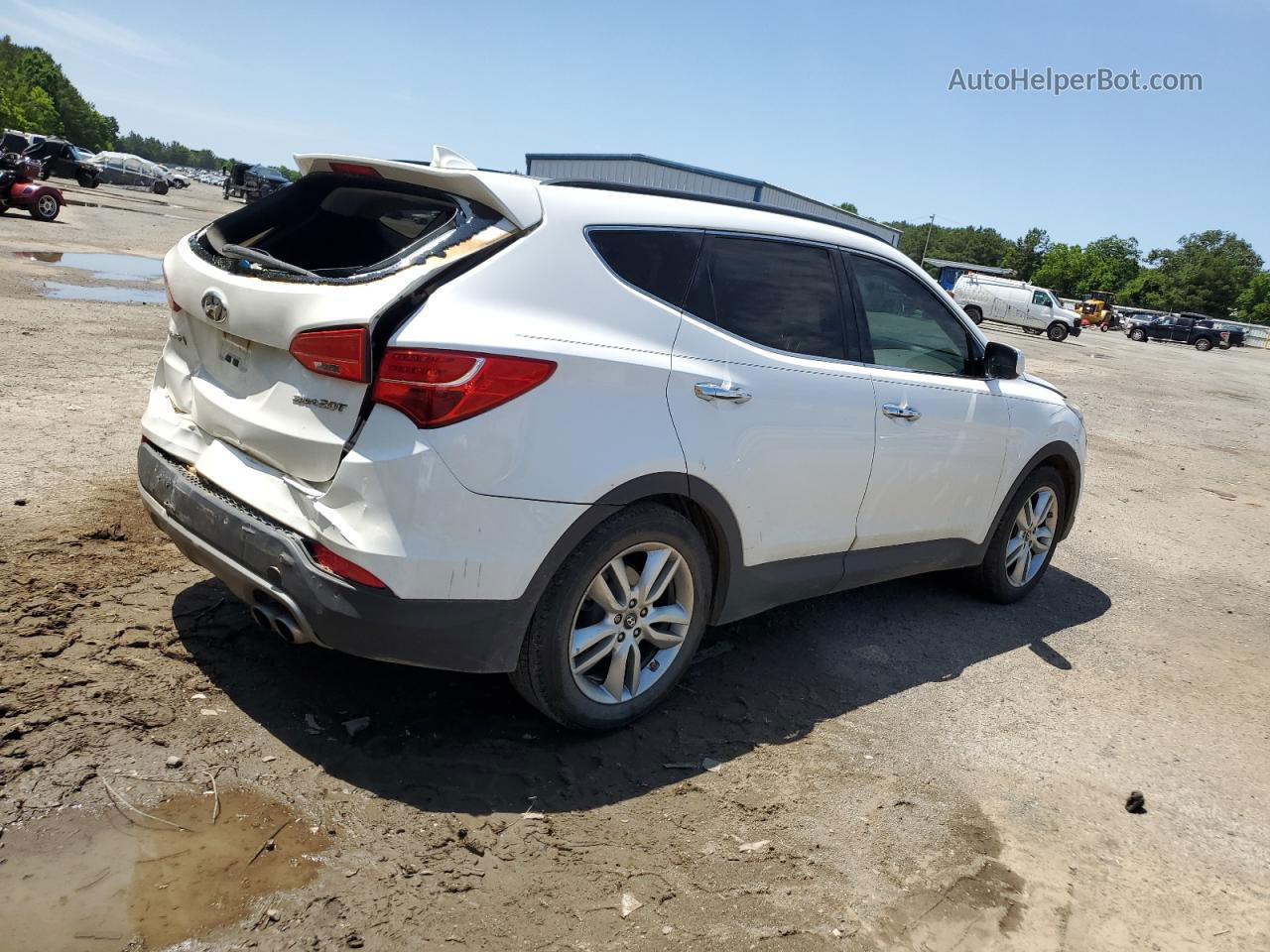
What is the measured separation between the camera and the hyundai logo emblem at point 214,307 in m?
3.13

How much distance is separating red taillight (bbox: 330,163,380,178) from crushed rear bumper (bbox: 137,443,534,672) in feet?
4.03

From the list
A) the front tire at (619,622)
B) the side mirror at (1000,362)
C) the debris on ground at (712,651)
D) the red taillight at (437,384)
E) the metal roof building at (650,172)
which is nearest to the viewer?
the red taillight at (437,384)

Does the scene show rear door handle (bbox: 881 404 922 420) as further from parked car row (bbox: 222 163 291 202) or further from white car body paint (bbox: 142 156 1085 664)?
parked car row (bbox: 222 163 291 202)

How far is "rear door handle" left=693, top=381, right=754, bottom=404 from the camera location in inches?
131

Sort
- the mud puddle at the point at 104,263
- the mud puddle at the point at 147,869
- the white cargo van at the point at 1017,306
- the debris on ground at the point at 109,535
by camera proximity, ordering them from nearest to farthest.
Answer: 1. the mud puddle at the point at 147,869
2. the debris on ground at the point at 109,535
3. the mud puddle at the point at 104,263
4. the white cargo van at the point at 1017,306

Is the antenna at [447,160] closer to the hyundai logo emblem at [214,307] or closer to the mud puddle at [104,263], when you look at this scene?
the hyundai logo emblem at [214,307]

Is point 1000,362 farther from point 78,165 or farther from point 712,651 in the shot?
point 78,165

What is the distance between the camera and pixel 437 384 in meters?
2.72

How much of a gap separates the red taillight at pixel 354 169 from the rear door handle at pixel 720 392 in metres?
1.37

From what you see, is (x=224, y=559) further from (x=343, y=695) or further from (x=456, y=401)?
(x=456, y=401)

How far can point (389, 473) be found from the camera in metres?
2.72

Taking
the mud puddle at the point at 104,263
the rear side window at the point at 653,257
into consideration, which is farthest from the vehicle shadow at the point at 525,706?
the mud puddle at the point at 104,263

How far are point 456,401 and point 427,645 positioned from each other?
2.46 ft

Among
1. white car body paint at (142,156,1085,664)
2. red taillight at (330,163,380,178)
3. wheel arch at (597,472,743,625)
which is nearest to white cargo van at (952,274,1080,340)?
white car body paint at (142,156,1085,664)
